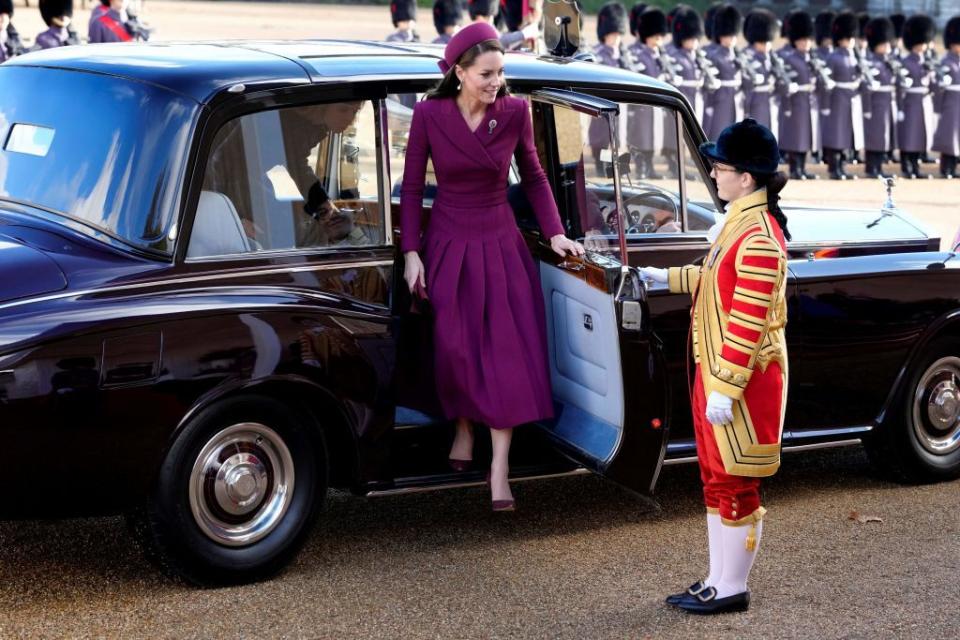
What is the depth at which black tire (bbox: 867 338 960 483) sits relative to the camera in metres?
6.41

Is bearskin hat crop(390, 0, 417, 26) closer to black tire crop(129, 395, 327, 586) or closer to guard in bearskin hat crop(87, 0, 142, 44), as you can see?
guard in bearskin hat crop(87, 0, 142, 44)

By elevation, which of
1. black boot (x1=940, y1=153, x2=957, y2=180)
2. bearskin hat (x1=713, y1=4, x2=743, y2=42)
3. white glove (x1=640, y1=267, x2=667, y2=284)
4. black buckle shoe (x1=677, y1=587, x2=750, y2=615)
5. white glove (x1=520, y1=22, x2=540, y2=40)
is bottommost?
black boot (x1=940, y1=153, x2=957, y2=180)

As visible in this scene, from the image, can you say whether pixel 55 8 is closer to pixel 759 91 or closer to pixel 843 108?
pixel 759 91

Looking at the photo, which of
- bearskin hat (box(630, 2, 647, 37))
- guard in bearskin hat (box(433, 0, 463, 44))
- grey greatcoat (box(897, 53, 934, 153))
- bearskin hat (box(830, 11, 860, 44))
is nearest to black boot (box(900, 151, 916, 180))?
grey greatcoat (box(897, 53, 934, 153))

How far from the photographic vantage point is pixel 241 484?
4.94 m

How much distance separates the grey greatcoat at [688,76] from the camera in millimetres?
18344

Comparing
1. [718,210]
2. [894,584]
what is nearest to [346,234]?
[718,210]

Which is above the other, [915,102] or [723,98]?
[723,98]

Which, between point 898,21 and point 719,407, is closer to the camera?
point 719,407

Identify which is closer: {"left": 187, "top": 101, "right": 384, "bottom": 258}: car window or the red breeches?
the red breeches

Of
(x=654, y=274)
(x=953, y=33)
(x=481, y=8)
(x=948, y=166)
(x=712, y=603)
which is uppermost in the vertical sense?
(x=481, y=8)

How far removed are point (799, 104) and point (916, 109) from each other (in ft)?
5.36

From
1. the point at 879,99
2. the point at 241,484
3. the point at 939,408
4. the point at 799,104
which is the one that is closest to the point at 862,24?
the point at 879,99

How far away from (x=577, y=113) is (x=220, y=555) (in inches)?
76.3
